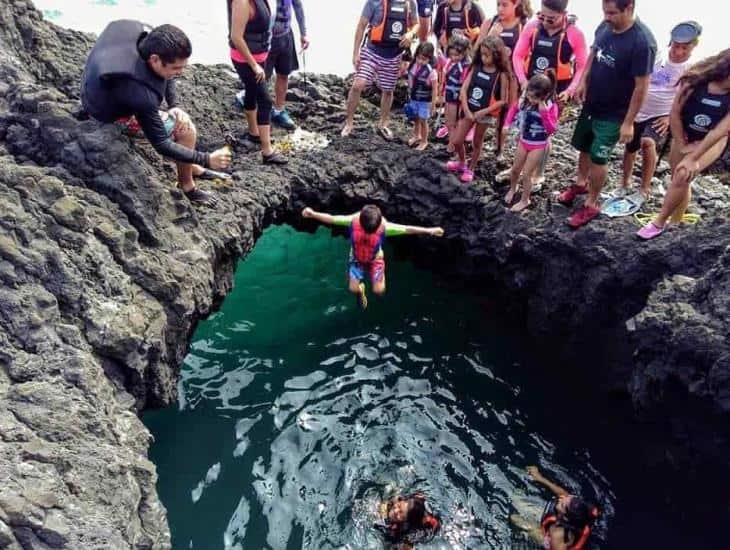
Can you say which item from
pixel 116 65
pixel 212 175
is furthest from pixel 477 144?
pixel 116 65

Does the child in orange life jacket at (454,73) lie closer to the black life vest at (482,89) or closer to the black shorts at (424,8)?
the black life vest at (482,89)

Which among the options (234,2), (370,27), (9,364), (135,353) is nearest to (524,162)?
(370,27)

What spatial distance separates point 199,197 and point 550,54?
4.47 m

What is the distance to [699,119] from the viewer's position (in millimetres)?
6707

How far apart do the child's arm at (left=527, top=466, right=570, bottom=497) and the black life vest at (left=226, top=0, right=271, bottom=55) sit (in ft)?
19.8

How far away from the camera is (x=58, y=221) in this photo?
600cm

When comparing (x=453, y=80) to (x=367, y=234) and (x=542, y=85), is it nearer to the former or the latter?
(x=542, y=85)

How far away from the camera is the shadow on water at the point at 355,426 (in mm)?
7246

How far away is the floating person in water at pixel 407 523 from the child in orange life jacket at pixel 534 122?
13.8 ft

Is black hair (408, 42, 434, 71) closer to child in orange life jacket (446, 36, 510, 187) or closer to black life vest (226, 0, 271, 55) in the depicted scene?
child in orange life jacket (446, 36, 510, 187)

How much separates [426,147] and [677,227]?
12.4 feet

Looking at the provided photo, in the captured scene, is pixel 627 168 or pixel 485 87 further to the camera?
pixel 627 168

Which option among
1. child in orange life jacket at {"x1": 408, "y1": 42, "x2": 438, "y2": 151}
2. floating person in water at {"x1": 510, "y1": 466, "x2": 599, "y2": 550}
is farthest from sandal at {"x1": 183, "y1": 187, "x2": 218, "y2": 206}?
floating person in water at {"x1": 510, "y1": 466, "x2": 599, "y2": 550}

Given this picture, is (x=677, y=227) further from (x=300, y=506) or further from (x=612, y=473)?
(x=300, y=506)
